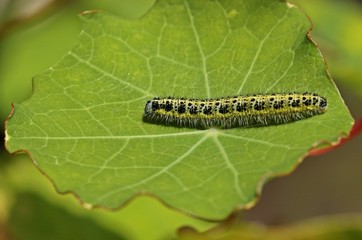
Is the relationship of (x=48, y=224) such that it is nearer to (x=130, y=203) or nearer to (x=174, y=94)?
(x=130, y=203)

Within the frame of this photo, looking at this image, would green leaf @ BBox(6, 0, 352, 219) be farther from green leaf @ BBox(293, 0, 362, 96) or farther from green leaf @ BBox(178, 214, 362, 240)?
green leaf @ BBox(293, 0, 362, 96)

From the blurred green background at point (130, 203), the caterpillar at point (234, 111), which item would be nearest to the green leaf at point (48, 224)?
the blurred green background at point (130, 203)

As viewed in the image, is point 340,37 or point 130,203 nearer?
point 130,203

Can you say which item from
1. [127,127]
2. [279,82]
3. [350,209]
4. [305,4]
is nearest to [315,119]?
[279,82]

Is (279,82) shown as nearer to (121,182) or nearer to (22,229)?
(121,182)

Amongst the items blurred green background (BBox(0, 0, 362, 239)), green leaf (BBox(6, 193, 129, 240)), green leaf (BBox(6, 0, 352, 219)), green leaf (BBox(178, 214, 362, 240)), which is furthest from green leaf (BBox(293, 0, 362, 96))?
green leaf (BBox(6, 193, 129, 240))

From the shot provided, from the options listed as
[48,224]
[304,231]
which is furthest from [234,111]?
[48,224]
